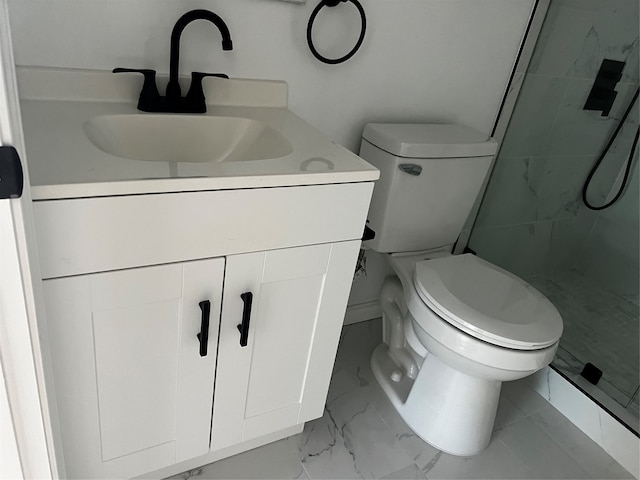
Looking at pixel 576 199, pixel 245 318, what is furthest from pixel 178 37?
pixel 576 199

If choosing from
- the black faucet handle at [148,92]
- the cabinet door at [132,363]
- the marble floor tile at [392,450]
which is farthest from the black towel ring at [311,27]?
the marble floor tile at [392,450]

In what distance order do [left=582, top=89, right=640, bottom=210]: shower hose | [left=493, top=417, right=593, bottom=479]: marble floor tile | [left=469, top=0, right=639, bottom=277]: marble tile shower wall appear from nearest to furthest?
[left=493, top=417, right=593, bottom=479]: marble floor tile, [left=469, top=0, right=639, bottom=277]: marble tile shower wall, [left=582, top=89, right=640, bottom=210]: shower hose

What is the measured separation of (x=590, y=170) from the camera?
205 cm

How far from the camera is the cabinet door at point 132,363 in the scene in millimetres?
853

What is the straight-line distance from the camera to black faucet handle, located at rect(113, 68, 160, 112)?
1088 millimetres

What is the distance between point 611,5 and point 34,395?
6.54 ft

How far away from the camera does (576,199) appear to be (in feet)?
6.96

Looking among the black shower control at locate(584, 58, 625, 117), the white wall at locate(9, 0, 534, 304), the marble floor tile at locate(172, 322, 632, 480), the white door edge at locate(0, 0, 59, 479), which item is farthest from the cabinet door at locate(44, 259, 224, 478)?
the black shower control at locate(584, 58, 625, 117)

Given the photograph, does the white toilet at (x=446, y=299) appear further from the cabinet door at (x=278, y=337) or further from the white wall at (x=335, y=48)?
the cabinet door at (x=278, y=337)

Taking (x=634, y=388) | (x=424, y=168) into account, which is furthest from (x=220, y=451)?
(x=634, y=388)

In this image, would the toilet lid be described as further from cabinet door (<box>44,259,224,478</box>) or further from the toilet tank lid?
cabinet door (<box>44,259,224,478</box>)

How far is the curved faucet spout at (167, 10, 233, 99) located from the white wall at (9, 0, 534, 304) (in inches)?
3.2

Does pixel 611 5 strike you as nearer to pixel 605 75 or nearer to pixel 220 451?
pixel 605 75

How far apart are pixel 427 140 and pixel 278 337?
0.71 meters
